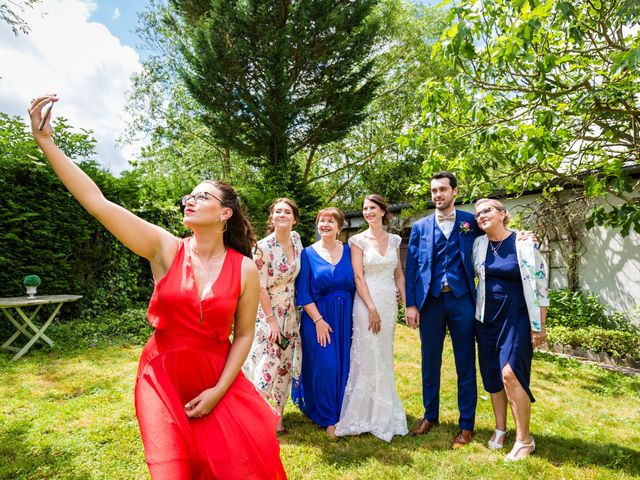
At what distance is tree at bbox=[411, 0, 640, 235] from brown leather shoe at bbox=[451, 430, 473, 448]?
2536mm

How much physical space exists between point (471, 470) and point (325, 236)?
2354 millimetres

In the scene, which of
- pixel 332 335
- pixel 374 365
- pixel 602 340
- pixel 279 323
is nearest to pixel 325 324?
pixel 332 335

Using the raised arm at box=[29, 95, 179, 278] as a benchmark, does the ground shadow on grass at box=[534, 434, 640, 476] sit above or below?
below

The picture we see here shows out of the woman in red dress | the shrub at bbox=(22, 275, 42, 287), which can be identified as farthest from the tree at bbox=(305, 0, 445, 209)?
the woman in red dress

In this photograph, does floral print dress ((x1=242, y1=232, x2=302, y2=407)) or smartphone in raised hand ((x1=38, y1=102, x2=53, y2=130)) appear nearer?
smartphone in raised hand ((x1=38, y1=102, x2=53, y2=130))

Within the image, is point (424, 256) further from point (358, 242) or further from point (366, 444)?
point (366, 444)

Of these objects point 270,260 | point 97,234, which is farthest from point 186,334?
point 97,234

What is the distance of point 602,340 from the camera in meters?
7.23

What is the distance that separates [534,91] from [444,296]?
7.77ft

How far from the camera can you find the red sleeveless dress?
170 cm

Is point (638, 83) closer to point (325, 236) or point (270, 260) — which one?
point (325, 236)

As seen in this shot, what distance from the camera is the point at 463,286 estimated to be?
3.81 metres

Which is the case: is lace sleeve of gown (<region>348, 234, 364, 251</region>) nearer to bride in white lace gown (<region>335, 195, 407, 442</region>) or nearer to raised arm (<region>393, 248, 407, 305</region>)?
bride in white lace gown (<region>335, 195, 407, 442</region>)

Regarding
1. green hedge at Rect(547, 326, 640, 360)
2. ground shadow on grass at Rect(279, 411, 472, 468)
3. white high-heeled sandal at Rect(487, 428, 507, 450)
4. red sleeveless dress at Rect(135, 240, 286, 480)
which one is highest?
red sleeveless dress at Rect(135, 240, 286, 480)
